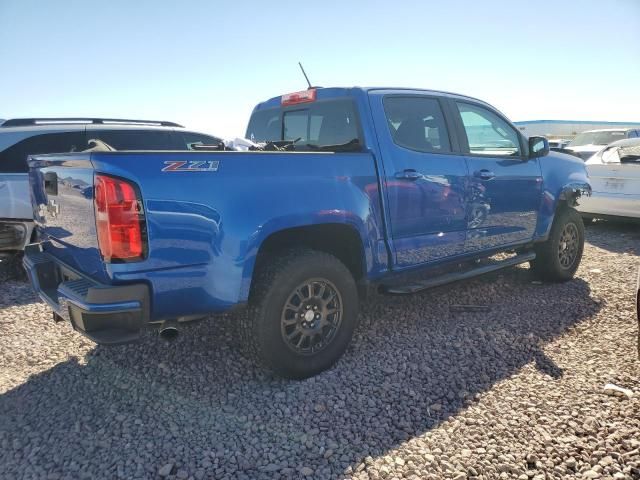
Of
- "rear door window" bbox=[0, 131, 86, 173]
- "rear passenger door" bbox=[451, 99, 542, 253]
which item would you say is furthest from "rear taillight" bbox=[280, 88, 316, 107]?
"rear door window" bbox=[0, 131, 86, 173]

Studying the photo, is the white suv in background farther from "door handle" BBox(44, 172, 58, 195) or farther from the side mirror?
Answer: the side mirror

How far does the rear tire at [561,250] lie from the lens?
5125 millimetres

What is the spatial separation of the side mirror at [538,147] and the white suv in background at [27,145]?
3.11 metres

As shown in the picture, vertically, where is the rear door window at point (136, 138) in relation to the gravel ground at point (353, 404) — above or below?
above

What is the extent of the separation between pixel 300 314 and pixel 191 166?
1.18 meters

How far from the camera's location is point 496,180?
4328 millimetres

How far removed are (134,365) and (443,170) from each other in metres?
2.76

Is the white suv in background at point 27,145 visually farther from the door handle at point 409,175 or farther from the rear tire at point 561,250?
the rear tire at point 561,250

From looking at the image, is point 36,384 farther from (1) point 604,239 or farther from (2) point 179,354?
(1) point 604,239

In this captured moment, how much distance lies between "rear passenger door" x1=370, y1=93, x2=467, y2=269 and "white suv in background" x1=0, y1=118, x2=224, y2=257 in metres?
2.01

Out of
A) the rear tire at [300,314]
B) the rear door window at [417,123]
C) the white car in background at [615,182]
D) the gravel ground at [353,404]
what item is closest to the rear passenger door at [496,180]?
the rear door window at [417,123]

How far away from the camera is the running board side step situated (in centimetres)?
361

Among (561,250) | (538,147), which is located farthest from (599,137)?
(538,147)

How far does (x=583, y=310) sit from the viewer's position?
14.5 ft
